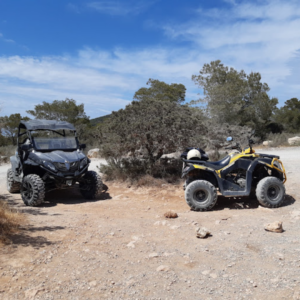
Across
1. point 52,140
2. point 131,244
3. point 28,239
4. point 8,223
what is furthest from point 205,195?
point 52,140

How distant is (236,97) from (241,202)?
18706 mm

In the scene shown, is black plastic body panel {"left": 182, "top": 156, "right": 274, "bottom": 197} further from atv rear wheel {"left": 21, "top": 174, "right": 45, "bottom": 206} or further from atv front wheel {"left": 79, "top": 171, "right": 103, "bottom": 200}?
atv rear wheel {"left": 21, "top": 174, "right": 45, "bottom": 206}

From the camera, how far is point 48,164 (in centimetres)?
746

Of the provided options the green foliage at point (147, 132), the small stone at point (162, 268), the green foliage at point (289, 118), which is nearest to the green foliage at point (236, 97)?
the green foliage at point (289, 118)

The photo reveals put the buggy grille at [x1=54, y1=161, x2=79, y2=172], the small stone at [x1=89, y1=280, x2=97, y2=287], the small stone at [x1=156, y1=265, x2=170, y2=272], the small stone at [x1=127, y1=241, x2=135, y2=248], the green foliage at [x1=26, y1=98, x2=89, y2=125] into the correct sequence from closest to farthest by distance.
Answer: the small stone at [x1=89, y1=280, x2=97, y2=287]
the small stone at [x1=156, y1=265, x2=170, y2=272]
the small stone at [x1=127, y1=241, x2=135, y2=248]
the buggy grille at [x1=54, y1=161, x2=79, y2=172]
the green foliage at [x1=26, y1=98, x2=89, y2=125]

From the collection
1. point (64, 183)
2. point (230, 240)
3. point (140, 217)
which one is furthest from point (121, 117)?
point (230, 240)

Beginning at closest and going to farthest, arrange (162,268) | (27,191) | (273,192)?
(162,268), (273,192), (27,191)

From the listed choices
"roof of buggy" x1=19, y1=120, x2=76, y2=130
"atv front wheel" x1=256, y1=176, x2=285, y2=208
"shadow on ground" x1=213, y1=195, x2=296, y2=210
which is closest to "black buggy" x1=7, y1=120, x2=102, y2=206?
"roof of buggy" x1=19, y1=120, x2=76, y2=130

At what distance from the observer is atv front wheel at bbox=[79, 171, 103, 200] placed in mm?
8172

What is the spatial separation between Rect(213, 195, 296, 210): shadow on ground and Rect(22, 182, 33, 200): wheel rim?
14.4 feet

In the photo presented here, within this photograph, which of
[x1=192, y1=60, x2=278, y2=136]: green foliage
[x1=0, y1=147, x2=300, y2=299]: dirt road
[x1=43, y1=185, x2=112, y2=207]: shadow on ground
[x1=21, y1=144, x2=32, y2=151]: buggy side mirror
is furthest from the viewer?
[x1=192, y1=60, x2=278, y2=136]: green foliage

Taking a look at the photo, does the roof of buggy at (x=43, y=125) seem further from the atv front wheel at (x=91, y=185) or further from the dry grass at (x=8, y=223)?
the dry grass at (x=8, y=223)

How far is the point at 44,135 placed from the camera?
8.48 metres

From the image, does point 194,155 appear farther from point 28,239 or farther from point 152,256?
point 28,239
